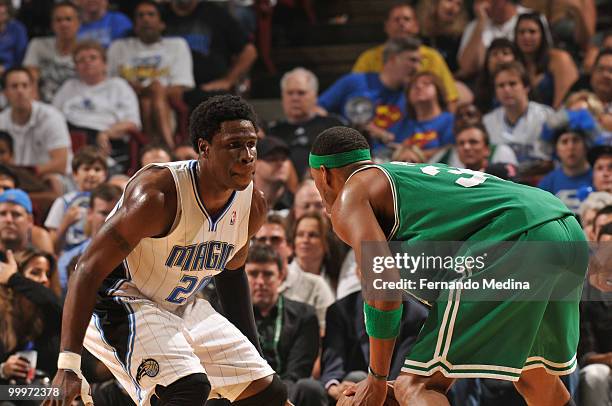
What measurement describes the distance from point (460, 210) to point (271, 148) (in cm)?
372

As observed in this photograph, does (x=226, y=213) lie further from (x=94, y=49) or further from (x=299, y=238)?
(x=94, y=49)

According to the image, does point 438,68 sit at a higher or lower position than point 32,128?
higher

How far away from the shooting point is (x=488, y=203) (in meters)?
3.69

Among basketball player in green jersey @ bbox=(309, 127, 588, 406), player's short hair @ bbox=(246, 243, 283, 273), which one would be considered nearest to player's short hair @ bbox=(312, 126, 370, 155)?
basketball player in green jersey @ bbox=(309, 127, 588, 406)

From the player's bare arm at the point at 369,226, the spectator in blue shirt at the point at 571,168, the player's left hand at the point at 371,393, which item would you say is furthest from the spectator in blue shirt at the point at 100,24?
the player's left hand at the point at 371,393

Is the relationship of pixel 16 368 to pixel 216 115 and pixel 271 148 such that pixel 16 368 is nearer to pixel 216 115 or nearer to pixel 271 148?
pixel 216 115

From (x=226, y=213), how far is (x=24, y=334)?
7.15 feet

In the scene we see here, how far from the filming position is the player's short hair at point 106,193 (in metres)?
6.68

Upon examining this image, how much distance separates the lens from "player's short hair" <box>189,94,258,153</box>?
398 centimetres

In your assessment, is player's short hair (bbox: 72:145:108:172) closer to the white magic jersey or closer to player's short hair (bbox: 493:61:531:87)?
player's short hair (bbox: 493:61:531:87)

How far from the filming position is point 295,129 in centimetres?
796

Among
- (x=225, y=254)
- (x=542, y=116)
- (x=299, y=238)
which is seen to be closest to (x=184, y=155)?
(x=299, y=238)

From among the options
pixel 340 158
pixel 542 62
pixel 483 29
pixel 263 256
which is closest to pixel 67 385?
pixel 340 158

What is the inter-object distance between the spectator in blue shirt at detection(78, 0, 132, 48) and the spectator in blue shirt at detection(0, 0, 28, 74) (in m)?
0.61
